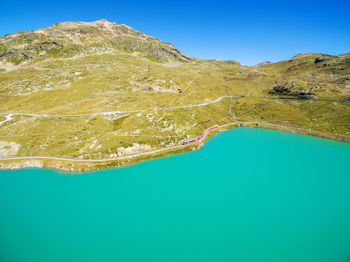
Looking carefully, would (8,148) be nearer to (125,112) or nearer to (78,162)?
(78,162)

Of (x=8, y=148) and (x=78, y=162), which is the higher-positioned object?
(x=8, y=148)

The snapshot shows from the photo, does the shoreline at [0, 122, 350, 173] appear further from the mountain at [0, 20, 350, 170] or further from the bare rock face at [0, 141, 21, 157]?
the bare rock face at [0, 141, 21, 157]

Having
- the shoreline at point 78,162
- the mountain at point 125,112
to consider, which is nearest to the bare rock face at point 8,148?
the mountain at point 125,112

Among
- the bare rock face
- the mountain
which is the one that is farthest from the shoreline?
the bare rock face

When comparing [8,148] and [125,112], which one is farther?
[125,112]

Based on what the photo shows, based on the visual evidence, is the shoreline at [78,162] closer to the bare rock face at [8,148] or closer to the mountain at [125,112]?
the mountain at [125,112]

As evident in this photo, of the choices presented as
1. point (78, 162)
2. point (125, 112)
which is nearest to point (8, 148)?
point (78, 162)

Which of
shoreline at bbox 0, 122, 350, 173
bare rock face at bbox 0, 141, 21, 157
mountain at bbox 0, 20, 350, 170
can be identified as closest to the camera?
shoreline at bbox 0, 122, 350, 173

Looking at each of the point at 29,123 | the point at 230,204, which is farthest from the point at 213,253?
the point at 29,123
